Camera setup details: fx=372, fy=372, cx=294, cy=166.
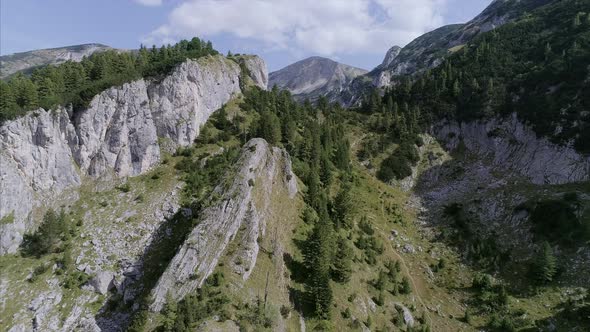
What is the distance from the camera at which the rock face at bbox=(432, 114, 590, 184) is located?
80.6 metres

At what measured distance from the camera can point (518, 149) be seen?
93375 mm

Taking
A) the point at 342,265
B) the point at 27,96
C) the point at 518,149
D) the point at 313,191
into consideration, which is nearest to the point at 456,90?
the point at 518,149

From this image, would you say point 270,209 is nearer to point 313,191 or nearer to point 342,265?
point 313,191

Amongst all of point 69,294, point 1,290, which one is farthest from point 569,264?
point 1,290

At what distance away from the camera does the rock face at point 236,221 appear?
5050 centimetres

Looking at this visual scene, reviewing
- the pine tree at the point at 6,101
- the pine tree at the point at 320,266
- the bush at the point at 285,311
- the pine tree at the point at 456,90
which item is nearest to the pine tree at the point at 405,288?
the pine tree at the point at 320,266

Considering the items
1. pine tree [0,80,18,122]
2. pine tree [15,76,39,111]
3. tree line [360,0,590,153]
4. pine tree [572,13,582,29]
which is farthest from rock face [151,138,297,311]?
pine tree [572,13,582,29]

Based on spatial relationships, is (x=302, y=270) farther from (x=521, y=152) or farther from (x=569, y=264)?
(x=521, y=152)

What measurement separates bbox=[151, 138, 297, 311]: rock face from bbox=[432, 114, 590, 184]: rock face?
189 feet

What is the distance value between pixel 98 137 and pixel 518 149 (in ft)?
317

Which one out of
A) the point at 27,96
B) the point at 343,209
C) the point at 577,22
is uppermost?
the point at 577,22

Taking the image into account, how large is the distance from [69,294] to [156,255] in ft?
41.8

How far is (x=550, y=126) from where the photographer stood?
8988 centimetres

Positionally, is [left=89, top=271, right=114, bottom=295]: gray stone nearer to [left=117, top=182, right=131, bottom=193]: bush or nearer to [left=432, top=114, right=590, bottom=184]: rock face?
[left=117, top=182, right=131, bottom=193]: bush
